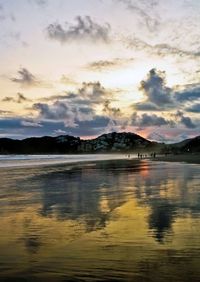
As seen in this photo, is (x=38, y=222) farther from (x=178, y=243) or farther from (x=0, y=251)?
(x=178, y=243)

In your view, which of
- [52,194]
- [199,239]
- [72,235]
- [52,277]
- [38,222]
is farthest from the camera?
[52,194]

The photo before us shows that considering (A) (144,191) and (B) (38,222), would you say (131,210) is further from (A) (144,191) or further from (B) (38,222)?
(A) (144,191)

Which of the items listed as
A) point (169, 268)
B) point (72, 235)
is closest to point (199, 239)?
point (169, 268)

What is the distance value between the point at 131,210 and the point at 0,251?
28.0 ft

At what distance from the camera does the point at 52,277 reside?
8688 mm

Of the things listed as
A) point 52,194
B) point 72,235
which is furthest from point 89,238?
point 52,194

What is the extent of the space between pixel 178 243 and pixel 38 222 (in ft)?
20.5

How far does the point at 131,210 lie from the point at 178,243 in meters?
7.00

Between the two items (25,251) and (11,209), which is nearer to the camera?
(25,251)

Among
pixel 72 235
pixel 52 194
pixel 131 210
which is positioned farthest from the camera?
pixel 52 194

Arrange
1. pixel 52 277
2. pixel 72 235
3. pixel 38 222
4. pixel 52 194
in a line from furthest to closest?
pixel 52 194 < pixel 38 222 < pixel 72 235 < pixel 52 277

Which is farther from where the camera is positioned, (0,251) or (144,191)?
(144,191)

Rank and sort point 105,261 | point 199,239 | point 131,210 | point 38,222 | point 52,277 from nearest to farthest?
point 52,277 < point 105,261 < point 199,239 < point 38,222 < point 131,210

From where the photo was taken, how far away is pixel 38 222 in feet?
51.6
